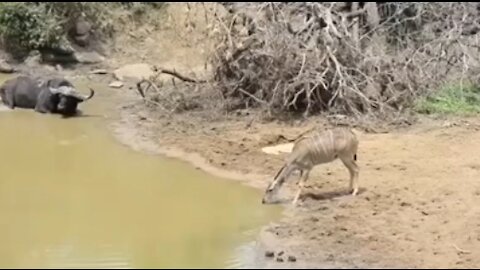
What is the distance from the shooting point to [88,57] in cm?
1825

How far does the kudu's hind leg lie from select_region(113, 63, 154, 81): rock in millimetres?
7659

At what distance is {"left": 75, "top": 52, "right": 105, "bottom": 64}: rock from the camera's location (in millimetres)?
18094

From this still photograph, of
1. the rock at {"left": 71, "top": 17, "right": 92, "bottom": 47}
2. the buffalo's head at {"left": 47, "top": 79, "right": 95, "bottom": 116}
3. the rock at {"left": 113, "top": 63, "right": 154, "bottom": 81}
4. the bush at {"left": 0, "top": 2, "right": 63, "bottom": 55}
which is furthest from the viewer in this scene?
the rock at {"left": 71, "top": 17, "right": 92, "bottom": 47}

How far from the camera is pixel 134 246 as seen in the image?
25.4ft

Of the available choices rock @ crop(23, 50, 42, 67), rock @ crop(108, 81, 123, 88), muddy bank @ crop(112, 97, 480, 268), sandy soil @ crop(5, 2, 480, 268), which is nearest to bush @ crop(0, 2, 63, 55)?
rock @ crop(23, 50, 42, 67)

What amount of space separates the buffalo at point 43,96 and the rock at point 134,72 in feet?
7.32

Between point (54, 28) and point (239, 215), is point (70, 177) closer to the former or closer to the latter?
point (239, 215)

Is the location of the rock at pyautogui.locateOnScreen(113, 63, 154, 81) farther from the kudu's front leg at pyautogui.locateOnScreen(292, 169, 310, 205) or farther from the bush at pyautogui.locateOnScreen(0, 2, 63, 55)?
the kudu's front leg at pyautogui.locateOnScreen(292, 169, 310, 205)

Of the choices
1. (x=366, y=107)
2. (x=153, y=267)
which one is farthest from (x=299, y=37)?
(x=153, y=267)

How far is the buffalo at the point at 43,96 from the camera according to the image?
1380 centimetres

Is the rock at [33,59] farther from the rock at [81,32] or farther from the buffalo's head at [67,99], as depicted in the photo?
the buffalo's head at [67,99]

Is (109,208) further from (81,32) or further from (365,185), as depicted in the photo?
(81,32)

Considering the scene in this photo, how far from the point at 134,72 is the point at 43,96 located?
3485 millimetres

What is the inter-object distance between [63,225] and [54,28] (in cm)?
987
